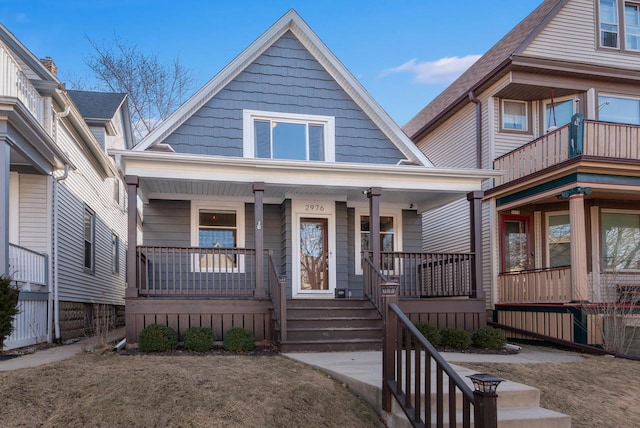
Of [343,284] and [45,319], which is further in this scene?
[343,284]

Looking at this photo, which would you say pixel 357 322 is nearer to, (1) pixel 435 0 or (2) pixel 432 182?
(2) pixel 432 182

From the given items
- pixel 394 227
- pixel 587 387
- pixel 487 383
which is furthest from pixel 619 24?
pixel 487 383

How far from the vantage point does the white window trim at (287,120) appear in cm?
1167

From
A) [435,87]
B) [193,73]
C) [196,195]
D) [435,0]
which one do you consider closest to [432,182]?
[196,195]

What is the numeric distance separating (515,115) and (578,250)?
4800mm

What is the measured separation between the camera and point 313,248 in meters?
12.1

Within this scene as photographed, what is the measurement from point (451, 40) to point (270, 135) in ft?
74.1

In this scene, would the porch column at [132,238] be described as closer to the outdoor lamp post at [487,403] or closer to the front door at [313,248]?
the front door at [313,248]

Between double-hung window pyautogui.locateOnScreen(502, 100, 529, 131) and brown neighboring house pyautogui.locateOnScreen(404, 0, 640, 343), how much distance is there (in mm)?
26

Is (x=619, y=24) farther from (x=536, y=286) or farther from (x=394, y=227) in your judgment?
(x=394, y=227)

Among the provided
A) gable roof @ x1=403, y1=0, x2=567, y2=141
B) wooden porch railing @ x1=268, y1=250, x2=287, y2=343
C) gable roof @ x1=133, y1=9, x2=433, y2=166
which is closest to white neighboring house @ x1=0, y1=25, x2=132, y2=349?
gable roof @ x1=133, y1=9, x2=433, y2=166

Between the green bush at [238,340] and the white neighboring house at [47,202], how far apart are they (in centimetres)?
327

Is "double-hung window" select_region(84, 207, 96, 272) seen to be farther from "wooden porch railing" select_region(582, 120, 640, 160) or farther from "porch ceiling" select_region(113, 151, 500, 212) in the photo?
"wooden porch railing" select_region(582, 120, 640, 160)

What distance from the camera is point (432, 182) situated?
11.2 meters
